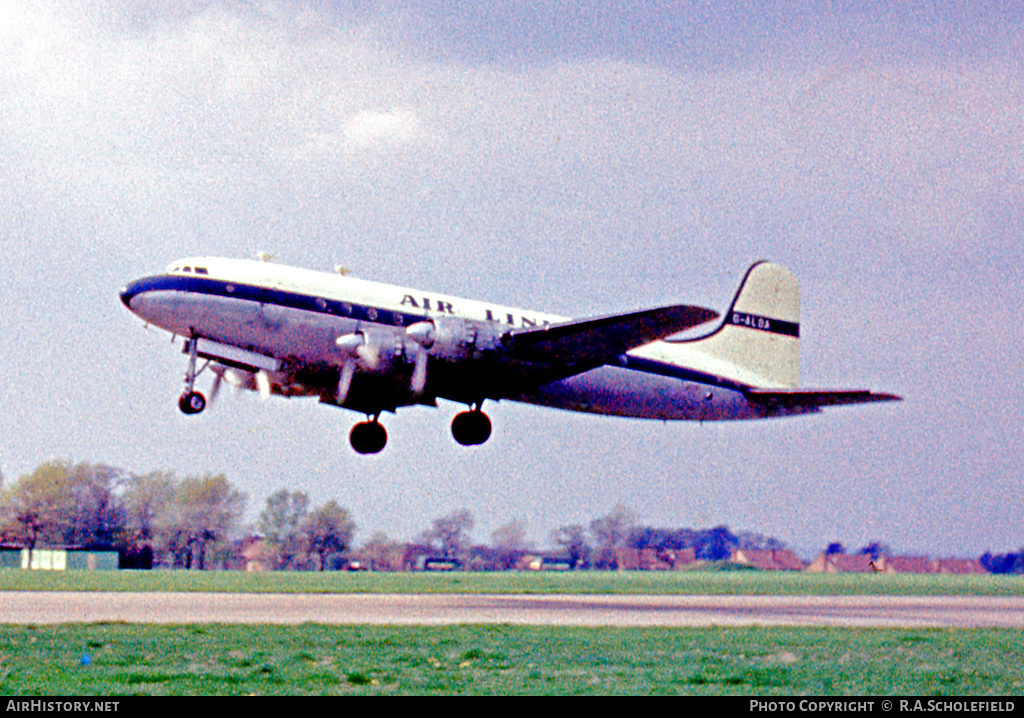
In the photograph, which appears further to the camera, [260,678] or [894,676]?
[894,676]

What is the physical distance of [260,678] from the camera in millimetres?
15375

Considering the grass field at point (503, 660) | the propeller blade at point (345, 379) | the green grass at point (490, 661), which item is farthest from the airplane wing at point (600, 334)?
the green grass at point (490, 661)

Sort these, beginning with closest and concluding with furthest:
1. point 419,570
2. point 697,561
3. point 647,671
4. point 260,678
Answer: point 260,678
point 647,671
point 419,570
point 697,561

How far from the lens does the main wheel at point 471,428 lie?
36406 mm

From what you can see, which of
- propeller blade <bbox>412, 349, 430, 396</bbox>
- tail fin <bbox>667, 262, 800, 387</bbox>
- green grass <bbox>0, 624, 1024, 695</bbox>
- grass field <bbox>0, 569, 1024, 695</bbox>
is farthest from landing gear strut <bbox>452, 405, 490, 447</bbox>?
green grass <bbox>0, 624, 1024, 695</bbox>

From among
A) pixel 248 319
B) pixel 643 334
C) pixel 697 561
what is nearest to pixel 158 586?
pixel 248 319

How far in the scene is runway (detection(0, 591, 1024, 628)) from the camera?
81.0 ft

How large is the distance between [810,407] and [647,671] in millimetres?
25798

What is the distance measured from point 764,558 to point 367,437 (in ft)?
140

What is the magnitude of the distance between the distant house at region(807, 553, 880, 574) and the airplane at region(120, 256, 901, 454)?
108 feet

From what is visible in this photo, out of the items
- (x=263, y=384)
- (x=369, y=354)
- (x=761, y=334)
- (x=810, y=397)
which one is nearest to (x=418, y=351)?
(x=369, y=354)

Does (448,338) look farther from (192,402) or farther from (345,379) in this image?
(192,402)

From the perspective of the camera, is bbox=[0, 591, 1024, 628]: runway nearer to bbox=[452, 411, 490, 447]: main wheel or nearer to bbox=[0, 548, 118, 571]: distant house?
bbox=[452, 411, 490, 447]: main wheel
